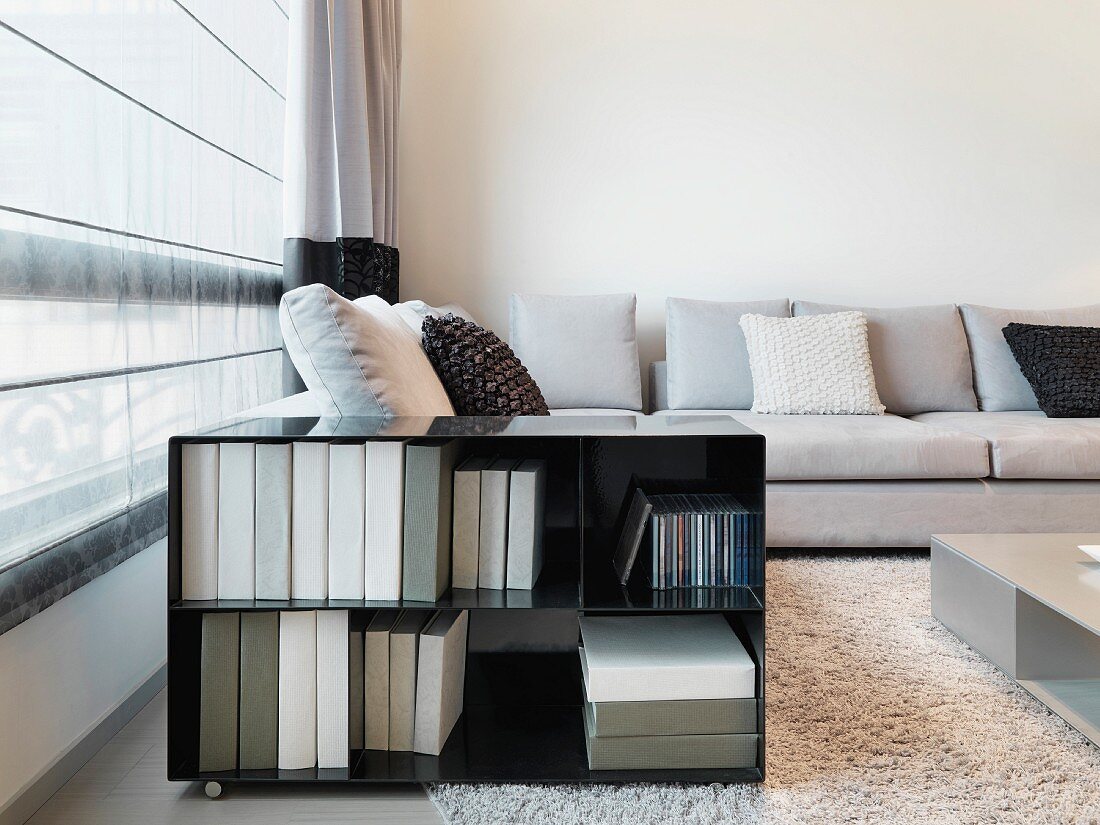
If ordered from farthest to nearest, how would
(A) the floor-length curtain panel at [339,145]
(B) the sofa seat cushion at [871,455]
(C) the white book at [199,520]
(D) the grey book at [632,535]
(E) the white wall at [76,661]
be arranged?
(B) the sofa seat cushion at [871,455], (A) the floor-length curtain panel at [339,145], (D) the grey book at [632,535], (C) the white book at [199,520], (E) the white wall at [76,661]

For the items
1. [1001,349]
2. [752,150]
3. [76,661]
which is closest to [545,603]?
[76,661]

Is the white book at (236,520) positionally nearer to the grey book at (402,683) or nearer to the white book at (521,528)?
the grey book at (402,683)

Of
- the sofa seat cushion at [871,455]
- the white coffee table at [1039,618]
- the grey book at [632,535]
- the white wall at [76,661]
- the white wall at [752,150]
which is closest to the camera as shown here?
the white wall at [76,661]

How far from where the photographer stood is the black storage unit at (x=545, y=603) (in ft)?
4.52

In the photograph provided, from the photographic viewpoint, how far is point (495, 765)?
4.75ft

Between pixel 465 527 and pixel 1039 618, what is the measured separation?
125 cm

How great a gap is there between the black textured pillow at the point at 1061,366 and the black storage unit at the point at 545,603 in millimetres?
2307

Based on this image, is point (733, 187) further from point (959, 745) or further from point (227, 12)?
point (959, 745)

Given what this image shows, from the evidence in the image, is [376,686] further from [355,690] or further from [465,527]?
[465,527]

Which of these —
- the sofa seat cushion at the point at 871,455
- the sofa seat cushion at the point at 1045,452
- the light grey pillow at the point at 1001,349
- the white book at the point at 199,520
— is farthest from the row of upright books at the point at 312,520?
the light grey pillow at the point at 1001,349

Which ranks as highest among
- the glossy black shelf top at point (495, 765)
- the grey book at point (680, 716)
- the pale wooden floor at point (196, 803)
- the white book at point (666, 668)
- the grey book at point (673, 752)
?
the white book at point (666, 668)

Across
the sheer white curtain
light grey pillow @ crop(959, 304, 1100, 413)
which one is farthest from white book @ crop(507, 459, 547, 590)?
light grey pillow @ crop(959, 304, 1100, 413)

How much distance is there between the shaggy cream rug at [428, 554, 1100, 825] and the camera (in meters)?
1.33

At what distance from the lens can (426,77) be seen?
3.88 metres
